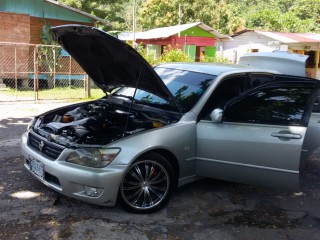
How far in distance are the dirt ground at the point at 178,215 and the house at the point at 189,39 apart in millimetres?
21614

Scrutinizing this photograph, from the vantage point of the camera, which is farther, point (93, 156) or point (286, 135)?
point (286, 135)

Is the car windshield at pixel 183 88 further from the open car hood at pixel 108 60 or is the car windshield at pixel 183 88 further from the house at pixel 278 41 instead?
the house at pixel 278 41

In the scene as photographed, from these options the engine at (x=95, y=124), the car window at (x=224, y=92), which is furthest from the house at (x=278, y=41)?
the engine at (x=95, y=124)

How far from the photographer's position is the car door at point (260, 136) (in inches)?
164

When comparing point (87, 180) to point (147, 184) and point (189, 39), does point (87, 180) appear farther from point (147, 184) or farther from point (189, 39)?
point (189, 39)

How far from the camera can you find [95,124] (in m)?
4.41

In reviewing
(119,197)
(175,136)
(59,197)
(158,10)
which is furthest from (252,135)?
(158,10)

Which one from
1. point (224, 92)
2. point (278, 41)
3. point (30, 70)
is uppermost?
point (278, 41)

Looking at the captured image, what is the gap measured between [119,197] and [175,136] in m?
0.92

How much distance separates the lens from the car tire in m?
4.00

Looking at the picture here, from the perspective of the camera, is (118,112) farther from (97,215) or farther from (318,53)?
(318,53)

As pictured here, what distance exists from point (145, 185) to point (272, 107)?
1.77 meters

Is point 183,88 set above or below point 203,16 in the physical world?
below

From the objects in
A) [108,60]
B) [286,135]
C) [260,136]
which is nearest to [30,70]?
[108,60]
